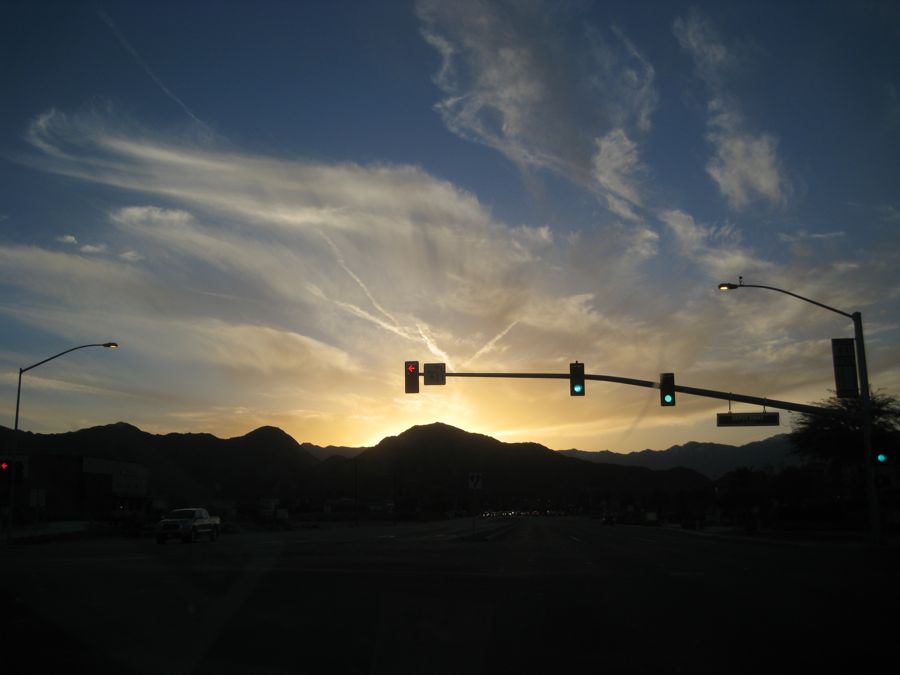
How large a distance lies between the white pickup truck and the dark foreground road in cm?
1867

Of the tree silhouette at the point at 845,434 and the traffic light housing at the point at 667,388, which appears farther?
the tree silhouette at the point at 845,434

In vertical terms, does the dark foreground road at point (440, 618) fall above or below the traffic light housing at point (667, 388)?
below

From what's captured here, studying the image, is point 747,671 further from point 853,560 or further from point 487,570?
point 853,560

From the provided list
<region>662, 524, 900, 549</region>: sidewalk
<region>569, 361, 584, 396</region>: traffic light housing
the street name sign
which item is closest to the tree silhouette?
<region>662, 524, 900, 549</region>: sidewalk

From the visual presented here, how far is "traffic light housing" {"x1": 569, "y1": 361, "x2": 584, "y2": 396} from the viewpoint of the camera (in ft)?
105

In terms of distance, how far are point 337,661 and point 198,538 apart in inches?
1567

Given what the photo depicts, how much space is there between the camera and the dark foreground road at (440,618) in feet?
36.2

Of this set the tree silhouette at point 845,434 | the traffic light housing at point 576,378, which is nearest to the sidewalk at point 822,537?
the tree silhouette at point 845,434

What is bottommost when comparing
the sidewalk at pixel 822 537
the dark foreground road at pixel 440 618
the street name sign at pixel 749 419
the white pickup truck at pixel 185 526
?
the sidewalk at pixel 822 537

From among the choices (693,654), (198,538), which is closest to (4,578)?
(693,654)

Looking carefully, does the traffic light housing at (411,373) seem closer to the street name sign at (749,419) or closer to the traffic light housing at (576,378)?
the traffic light housing at (576,378)

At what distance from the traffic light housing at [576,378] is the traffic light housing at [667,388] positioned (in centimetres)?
330

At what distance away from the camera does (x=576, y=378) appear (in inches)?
1267

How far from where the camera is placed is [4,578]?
21359 mm
